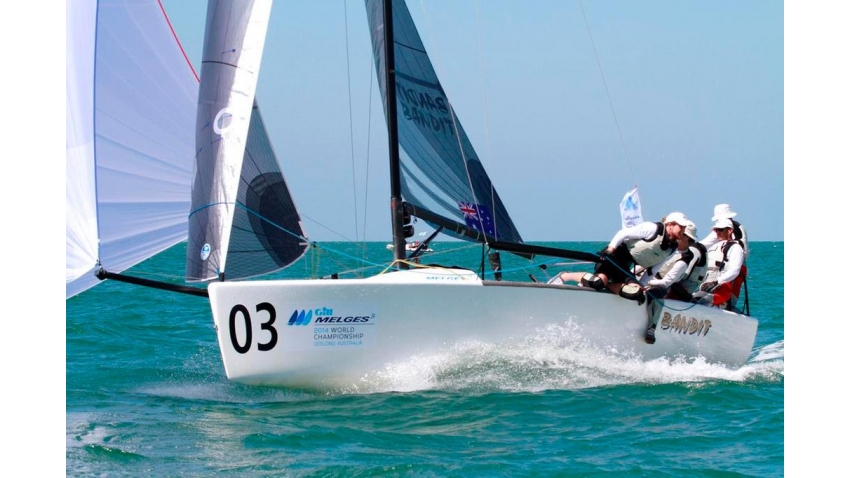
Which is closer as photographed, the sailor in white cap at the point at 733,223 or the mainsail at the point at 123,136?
the mainsail at the point at 123,136

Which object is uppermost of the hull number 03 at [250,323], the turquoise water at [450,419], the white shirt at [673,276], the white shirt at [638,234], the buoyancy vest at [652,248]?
the white shirt at [638,234]

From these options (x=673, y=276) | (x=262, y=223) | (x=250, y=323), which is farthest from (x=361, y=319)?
(x=673, y=276)

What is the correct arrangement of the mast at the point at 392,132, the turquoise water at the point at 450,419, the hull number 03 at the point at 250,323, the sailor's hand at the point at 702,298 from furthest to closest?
the sailor's hand at the point at 702,298
the mast at the point at 392,132
the hull number 03 at the point at 250,323
the turquoise water at the point at 450,419

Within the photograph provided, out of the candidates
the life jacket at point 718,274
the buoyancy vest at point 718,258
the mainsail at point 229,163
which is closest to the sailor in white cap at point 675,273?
the life jacket at point 718,274

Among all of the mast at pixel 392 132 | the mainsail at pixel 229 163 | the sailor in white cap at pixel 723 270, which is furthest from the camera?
the sailor in white cap at pixel 723 270

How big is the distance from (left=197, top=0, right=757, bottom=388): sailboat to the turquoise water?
187 mm

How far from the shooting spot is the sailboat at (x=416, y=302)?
740 centimetres

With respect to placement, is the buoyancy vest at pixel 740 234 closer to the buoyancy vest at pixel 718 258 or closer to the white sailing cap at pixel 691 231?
the buoyancy vest at pixel 718 258

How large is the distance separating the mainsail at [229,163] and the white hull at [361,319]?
539 millimetres

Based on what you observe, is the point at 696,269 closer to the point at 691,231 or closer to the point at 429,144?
the point at 691,231

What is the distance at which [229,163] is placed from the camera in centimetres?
768

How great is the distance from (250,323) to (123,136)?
233cm

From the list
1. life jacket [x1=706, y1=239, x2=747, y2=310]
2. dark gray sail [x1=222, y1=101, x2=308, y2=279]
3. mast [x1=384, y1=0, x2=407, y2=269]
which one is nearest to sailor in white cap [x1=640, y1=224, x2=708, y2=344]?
life jacket [x1=706, y1=239, x2=747, y2=310]

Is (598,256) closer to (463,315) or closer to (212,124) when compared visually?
(463,315)
